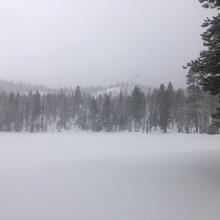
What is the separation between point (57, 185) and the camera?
966 centimetres

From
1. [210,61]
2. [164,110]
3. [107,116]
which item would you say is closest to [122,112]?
[107,116]

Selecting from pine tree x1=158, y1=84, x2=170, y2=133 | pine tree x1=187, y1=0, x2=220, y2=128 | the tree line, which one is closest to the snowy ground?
pine tree x1=187, y1=0, x2=220, y2=128

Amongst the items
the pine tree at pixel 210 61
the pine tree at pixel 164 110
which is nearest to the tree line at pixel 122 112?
the pine tree at pixel 164 110

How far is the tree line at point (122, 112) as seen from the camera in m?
66.8

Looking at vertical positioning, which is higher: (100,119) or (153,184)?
(100,119)

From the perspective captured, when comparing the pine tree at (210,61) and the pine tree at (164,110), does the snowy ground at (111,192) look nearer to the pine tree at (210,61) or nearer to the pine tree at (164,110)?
the pine tree at (210,61)

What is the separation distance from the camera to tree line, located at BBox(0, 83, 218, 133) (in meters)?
66.8

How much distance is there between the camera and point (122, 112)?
8544 cm

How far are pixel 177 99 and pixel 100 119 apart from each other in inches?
954

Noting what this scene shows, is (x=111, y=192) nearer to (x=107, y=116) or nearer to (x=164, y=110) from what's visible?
(x=164, y=110)

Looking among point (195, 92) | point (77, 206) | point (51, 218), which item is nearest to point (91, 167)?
point (77, 206)

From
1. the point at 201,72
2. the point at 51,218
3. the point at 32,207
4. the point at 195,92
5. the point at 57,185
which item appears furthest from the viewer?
the point at 195,92

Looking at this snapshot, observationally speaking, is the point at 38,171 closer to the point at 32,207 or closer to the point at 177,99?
the point at 32,207

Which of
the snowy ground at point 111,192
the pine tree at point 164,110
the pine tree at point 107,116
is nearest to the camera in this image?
the snowy ground at point 111,192
